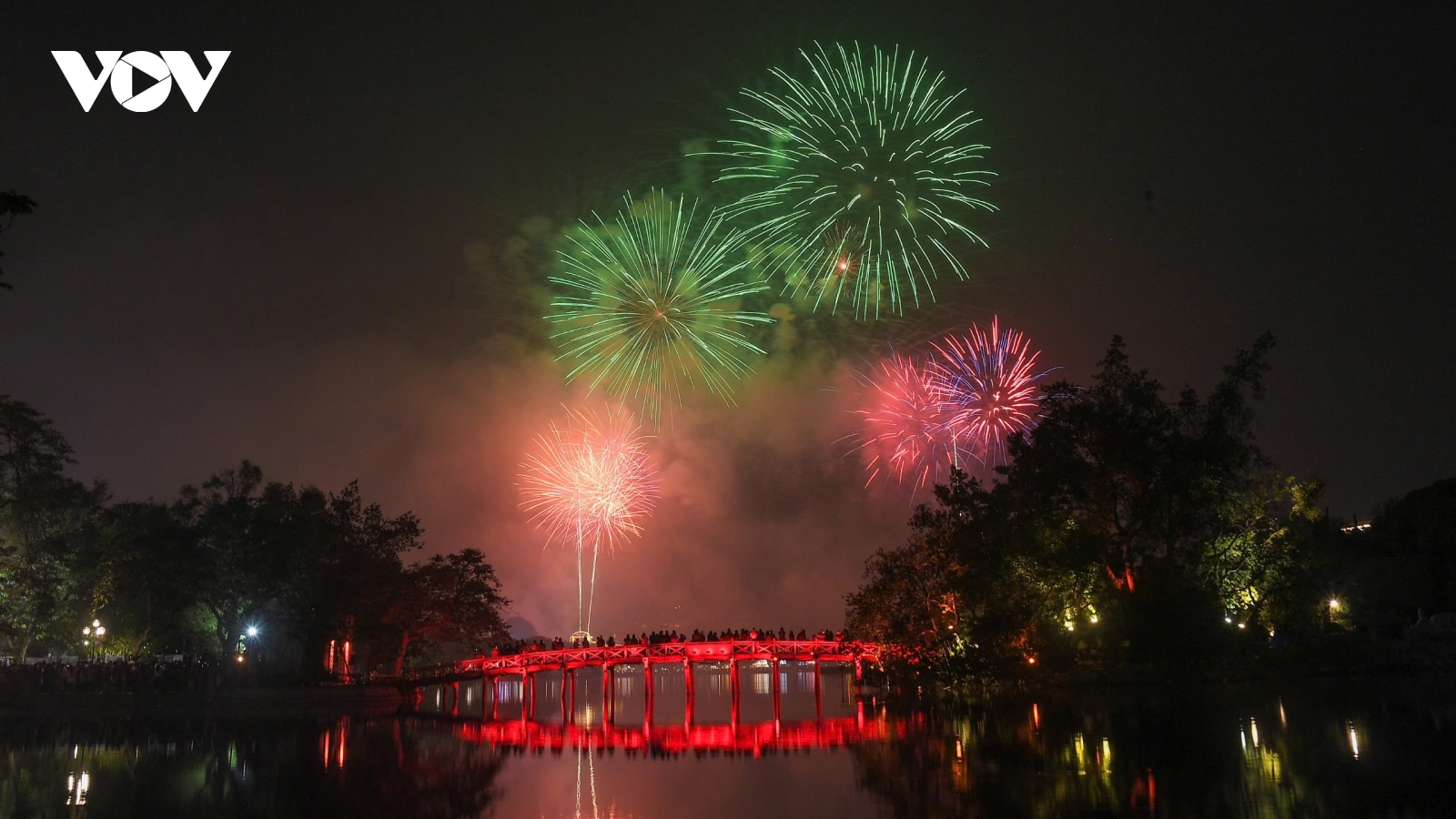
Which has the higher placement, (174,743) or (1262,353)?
(1262,353)

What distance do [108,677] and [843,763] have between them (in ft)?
128

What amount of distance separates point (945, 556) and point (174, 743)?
29227 millimetres

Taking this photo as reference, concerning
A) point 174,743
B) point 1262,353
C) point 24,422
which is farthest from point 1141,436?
point 24,422

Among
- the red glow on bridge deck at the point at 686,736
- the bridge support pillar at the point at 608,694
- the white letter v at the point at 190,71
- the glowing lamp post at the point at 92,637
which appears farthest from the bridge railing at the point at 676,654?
the white letter v at the point at 190,71

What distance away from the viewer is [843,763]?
79.5ft

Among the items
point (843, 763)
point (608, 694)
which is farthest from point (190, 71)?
point (608, 694)

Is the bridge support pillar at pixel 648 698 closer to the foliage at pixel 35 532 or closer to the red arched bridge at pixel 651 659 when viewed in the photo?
the red arched bridge at pixel 651 659

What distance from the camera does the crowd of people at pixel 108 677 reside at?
42.3 metres

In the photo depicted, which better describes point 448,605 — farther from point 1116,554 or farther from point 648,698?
point 1116,554

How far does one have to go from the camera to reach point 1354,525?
85.7 metres

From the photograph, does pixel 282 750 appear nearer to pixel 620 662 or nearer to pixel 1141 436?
pixel 620 662

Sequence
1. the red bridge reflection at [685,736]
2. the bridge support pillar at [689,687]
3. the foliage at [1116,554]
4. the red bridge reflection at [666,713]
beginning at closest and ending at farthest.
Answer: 1. the red bridge reflection at [685,736]
2. the red bridge reflection at [666,713]
3. the foliage at [1116,554]
4. the bridge support pillar at [689,687]

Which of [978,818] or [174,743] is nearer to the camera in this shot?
[978,818]

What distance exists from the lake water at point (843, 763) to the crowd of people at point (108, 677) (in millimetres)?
6662
